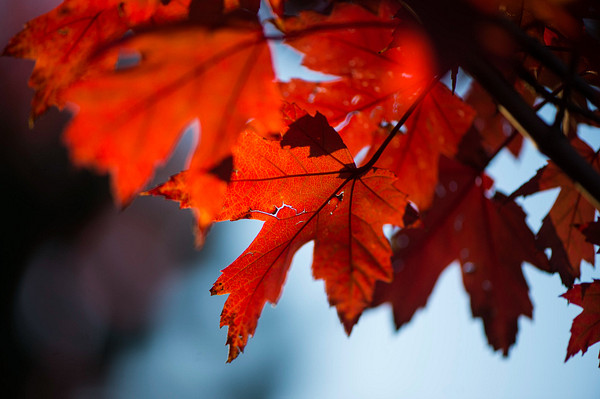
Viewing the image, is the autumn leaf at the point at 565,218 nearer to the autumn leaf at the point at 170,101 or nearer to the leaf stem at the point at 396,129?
the leaf stem at the point at 396,129

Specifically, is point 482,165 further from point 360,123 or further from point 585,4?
point 585,4

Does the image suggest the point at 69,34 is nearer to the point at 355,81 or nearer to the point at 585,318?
the point at 355,81

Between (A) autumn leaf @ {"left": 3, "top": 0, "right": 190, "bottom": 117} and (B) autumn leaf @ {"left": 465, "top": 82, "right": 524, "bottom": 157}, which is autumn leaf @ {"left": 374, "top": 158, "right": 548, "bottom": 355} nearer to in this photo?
(B) autumn leaf @ {"left": 465, "top": 82, "right": 524, "bottom": 157}

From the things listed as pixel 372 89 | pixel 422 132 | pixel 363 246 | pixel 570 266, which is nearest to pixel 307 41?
pixel 372 89

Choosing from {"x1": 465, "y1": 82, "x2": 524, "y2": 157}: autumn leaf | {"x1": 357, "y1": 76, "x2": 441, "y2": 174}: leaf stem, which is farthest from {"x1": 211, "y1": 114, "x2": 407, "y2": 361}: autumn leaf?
{"x1": 465, "y1": 82, "x2": 524, "y2": 157}: autumn leaf

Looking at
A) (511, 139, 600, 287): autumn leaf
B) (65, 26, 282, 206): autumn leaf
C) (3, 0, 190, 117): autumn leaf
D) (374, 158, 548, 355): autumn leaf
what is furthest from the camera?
(374, 158, 548, 355): autumn leaf
